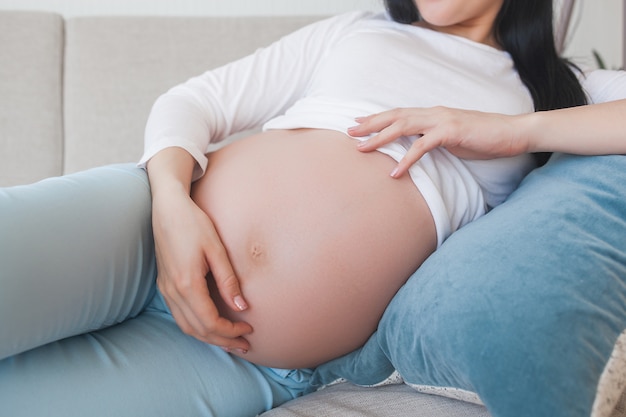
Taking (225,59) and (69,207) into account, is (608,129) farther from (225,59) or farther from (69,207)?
(225,59)

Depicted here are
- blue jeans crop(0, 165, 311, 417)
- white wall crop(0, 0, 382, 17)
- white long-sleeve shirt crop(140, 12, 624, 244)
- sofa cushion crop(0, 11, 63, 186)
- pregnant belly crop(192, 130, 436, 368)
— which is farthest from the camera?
white wall crop(0, 0, 382, 17)

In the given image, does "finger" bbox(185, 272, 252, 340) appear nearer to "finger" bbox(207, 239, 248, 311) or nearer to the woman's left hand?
"finger" bbox(207, 239, 248, 311)

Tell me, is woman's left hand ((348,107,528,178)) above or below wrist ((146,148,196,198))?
above

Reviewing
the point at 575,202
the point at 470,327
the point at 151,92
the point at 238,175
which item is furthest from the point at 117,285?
the point at 151,92

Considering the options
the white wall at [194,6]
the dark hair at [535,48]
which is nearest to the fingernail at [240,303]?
the dark hair at [535,48]

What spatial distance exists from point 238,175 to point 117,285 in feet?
0.78

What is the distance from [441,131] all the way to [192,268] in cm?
41

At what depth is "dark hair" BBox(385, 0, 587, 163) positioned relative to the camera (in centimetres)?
109

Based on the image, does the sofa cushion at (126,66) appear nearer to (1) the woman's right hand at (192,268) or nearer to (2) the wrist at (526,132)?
(1) the woman's right hand at (192,268)

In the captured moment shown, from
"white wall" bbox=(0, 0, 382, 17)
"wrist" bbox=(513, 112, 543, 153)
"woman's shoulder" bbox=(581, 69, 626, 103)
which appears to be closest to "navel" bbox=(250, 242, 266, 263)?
"wrist" bbox=(513, 112, 543, 153)

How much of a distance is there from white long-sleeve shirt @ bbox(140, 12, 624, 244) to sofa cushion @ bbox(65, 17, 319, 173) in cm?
50

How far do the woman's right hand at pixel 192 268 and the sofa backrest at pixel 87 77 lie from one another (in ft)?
2.57

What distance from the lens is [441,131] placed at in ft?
2.85

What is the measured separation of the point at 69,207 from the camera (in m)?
0.77
